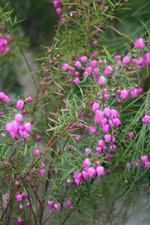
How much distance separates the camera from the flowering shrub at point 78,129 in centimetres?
179

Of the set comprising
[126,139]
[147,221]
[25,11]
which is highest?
[126,139]

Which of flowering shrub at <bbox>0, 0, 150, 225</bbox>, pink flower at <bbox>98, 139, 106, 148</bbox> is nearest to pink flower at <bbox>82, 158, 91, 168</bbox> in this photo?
flowering shrub at <bbox>0, 0, 150, 225</bbox>

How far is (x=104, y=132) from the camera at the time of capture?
1.84m

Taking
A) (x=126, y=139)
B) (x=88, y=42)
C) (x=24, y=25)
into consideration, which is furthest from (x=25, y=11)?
(x=126, y=139)

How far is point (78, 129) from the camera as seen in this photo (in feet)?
6.97

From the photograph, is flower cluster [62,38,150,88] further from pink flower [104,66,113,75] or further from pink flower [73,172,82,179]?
pink flower [73,172,82,179]

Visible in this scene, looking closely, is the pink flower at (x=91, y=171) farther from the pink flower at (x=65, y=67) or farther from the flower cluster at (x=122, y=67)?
the pink flower at (x=65, y=67)

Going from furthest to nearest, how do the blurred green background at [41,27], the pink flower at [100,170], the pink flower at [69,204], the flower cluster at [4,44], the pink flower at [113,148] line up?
the blurred green background at [41,27] < the flower cluster at [4,44] < the pink flower at [69,204] < the pink flower at [113,148] < the pink flower at [100,170]

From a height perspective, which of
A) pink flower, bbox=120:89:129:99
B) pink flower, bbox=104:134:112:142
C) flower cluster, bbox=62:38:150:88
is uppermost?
flower cluster, bbox=62:38:150:88

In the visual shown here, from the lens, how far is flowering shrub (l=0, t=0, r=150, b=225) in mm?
1795

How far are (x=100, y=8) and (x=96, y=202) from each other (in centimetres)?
93

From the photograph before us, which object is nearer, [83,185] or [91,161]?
[91,161]

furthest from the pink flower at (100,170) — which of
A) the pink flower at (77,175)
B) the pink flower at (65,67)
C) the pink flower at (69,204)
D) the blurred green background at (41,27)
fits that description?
the blurred green background at (41,27)

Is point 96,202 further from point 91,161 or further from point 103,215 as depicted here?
point 91,161
